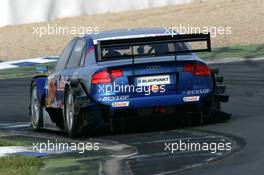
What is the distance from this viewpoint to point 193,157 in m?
9.27

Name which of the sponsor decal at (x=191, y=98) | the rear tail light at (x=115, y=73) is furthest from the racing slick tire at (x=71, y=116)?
the sponsor decal at (x=191, y=98)

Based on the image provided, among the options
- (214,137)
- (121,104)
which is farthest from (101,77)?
(214,137)

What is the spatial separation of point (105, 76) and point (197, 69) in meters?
1.10

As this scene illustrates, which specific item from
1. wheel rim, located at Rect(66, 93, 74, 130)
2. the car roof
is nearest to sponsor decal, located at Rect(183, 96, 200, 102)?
the car roof

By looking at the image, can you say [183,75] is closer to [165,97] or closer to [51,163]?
[165,97]

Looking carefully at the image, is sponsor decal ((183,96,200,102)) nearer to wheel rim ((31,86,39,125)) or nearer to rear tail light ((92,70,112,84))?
rear tail light ((92,70,112,84))

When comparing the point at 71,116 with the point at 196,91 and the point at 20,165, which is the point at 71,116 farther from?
the point at 20,165

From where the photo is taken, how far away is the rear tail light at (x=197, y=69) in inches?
470

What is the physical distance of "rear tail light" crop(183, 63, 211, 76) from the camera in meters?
11.9

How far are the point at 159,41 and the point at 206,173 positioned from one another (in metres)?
3.75

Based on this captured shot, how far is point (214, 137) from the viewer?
1086 cm

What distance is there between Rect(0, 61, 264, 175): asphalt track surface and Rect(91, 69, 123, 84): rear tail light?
0.68m

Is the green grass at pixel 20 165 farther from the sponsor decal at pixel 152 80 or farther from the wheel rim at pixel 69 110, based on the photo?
the sponsor decal at pixel 152 80

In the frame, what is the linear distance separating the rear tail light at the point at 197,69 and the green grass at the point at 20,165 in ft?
8.70
